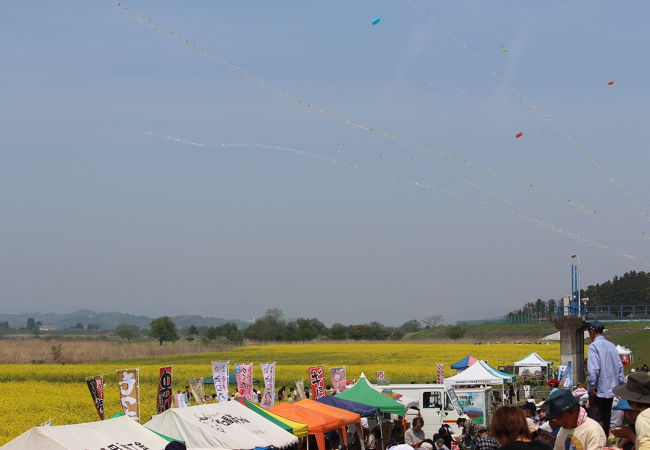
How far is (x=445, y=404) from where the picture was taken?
88.3ft

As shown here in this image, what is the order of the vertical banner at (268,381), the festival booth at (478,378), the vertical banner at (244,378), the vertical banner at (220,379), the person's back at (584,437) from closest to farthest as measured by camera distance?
the person's back at (584,437) < the vertical banner at (244,378) < the vertical banner at (268,381) < the vertical banner at (220,379) < the festival booth at (478,378)

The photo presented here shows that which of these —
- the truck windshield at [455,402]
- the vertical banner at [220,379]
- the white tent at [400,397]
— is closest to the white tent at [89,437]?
the vertical banner at [220,379]

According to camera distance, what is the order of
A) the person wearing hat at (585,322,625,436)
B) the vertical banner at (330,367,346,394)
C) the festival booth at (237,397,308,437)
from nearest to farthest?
1. the person wearing hat at (585,322,625,436)
2. the festival booth at (237,397,308,437)
3. the vertical banner at (330,367,346,394)

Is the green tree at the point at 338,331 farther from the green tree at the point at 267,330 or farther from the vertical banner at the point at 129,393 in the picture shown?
the vertical banner at the point at 129,393

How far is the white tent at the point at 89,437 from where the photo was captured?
498 inches

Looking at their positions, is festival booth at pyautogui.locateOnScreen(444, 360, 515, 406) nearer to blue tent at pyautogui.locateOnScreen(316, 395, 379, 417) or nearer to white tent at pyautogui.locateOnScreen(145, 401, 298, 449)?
blue tent at pyautogui.locateOnScreen(316, 395, 379, 417)

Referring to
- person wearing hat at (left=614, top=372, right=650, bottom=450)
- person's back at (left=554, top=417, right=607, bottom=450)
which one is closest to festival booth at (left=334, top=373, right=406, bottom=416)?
person wearing hat at (left=614, top=372, right=650, bottom=450)

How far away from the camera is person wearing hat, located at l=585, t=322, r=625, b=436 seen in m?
11.1

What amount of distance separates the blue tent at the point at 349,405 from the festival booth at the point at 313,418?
1.80m

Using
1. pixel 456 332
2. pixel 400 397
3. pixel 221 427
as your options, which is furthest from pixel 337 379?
pixel 456 332

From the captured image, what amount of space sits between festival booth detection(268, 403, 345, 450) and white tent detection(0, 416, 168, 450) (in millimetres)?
5393

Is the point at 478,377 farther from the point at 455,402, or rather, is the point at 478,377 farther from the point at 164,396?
the point at 164,396

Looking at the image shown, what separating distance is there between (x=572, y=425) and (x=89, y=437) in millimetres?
8676

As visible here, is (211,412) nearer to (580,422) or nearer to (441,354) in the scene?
(580,422)
